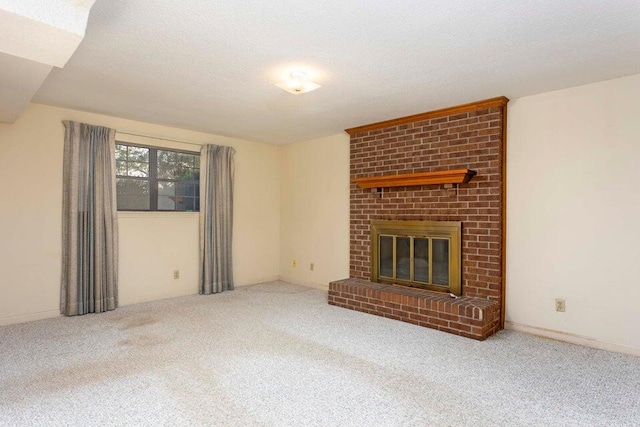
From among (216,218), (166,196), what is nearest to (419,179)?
(216,218)

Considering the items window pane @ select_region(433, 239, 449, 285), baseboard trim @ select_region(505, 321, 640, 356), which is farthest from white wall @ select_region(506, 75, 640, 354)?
window pane @ select_region(433, 239, 449, 285)

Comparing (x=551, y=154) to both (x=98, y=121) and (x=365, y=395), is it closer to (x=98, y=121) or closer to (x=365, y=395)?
(x=365, y=395)

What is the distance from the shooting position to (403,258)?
4203mm

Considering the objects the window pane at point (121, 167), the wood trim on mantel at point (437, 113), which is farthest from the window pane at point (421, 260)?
the window pane at point (121, 167)

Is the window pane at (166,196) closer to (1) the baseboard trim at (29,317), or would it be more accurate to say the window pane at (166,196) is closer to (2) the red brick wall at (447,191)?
(1) the baseboard trim at (29,317)

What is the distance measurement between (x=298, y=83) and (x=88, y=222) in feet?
9.37

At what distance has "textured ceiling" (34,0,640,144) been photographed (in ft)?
6.51

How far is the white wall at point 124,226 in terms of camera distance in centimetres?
359

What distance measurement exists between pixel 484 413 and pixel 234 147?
456cm

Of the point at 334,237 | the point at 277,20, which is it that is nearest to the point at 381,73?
the point at 277,20

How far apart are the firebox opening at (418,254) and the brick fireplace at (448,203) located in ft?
0.24

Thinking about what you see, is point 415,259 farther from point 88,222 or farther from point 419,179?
point 88,222

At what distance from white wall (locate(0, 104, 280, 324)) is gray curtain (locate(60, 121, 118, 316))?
0.33ft

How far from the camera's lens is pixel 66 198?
3.83 metres
